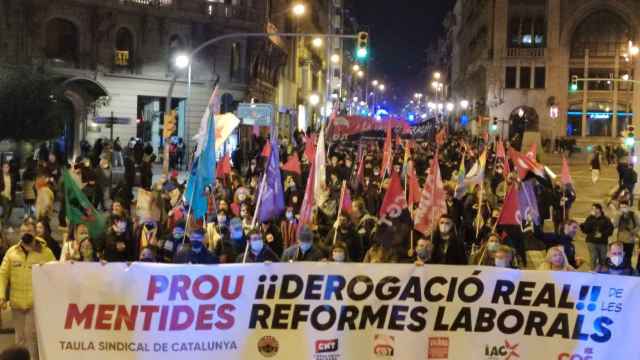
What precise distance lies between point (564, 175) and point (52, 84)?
62.0ft

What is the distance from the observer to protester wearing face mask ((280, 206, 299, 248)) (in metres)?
12.6

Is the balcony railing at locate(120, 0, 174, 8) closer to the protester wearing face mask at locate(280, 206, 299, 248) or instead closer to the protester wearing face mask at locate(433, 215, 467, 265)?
the protester wearing face mask at locate(280, 206, 299, 248)

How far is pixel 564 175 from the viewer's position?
1761 cm

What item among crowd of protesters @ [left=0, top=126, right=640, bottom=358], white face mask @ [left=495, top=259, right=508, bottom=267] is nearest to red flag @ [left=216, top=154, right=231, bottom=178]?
crowd of protesters @ [left=0, top=126, right=640, bottom=358]

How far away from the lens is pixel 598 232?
44.8ft

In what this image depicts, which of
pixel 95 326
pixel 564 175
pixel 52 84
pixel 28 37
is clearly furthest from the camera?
pixel 28 37

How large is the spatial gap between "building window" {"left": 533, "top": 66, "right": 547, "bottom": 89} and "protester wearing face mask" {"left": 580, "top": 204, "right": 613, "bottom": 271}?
2434 inches

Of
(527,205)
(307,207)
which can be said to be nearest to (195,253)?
(307,207)

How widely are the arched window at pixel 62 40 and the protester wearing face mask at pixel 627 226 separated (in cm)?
2798

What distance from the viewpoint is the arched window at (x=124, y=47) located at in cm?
3816

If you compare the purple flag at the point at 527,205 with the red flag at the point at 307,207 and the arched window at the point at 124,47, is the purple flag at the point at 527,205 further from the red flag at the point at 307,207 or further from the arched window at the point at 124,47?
the arched window at the point at 124,47

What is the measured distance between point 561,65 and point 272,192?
6577 centimetres

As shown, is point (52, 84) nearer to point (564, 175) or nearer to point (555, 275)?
point (564, 175)

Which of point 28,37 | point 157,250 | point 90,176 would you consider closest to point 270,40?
point 28,37
